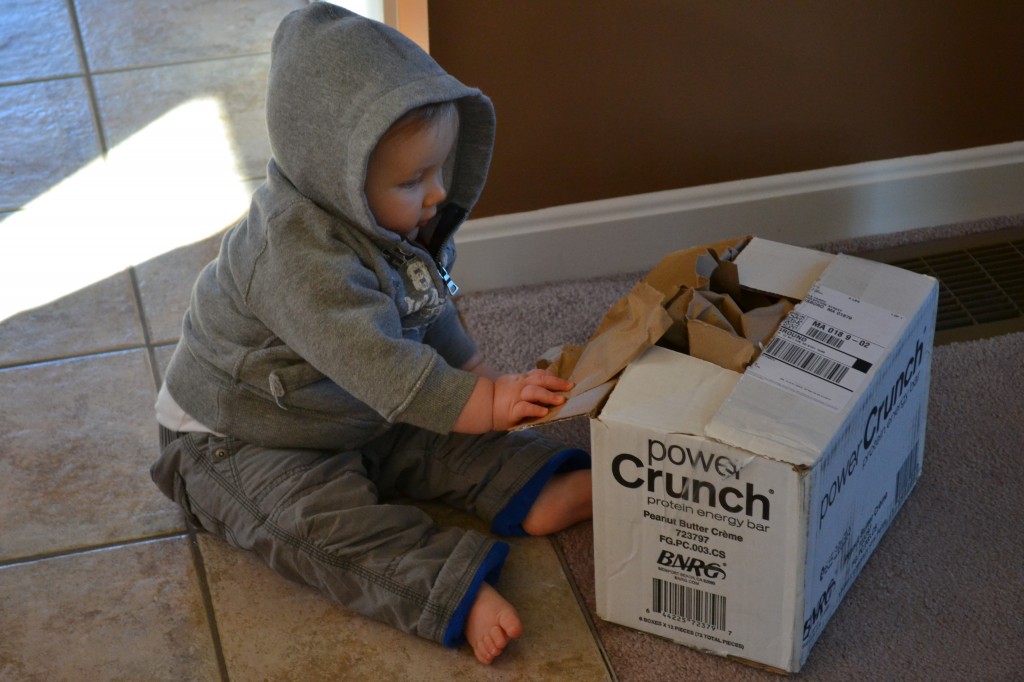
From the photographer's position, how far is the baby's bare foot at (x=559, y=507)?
1.31 metres

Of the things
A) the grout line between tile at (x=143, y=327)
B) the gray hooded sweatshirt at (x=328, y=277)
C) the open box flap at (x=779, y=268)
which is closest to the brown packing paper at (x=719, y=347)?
the open box flap at (x=779, y=268)

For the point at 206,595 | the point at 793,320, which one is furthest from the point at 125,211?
the point at 793,320

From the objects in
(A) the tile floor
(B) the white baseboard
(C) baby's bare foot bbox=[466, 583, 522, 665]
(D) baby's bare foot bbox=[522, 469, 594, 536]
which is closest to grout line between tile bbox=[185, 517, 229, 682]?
(A) the tile floor

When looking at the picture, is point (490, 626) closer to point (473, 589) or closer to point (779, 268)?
point (473, 589)

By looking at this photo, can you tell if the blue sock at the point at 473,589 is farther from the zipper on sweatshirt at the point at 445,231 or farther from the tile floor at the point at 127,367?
the zipper on sweatshirt at the point at 445,231

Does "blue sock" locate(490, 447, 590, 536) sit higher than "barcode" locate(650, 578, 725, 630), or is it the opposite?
"barcode" locate(650, 578, 725, 630)

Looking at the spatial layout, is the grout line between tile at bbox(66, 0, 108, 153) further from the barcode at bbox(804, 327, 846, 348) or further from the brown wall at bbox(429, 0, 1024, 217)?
the barcode at bbox(804, 327, 846, 348)

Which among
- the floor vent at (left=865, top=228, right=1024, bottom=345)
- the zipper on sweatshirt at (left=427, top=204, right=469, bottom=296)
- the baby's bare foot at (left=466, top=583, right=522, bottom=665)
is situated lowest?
the floor vent at (left=865, top=228, right=1024, bottom=345)

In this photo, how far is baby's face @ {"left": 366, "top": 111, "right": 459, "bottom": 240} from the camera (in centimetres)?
113

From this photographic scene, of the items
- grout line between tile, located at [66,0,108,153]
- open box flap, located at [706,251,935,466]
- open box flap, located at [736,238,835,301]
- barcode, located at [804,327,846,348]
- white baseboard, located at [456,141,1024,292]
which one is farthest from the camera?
grout line between tile, located at [66,0,108,153]

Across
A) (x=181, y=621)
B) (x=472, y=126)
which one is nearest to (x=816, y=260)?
(x=472, y=126)

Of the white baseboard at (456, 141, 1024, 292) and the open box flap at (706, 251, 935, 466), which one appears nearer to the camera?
the open box flap at (706, 251, 935, 466)

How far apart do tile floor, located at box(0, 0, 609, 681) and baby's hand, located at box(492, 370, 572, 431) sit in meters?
0.22

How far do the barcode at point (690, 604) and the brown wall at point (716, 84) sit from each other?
729 millimetres
